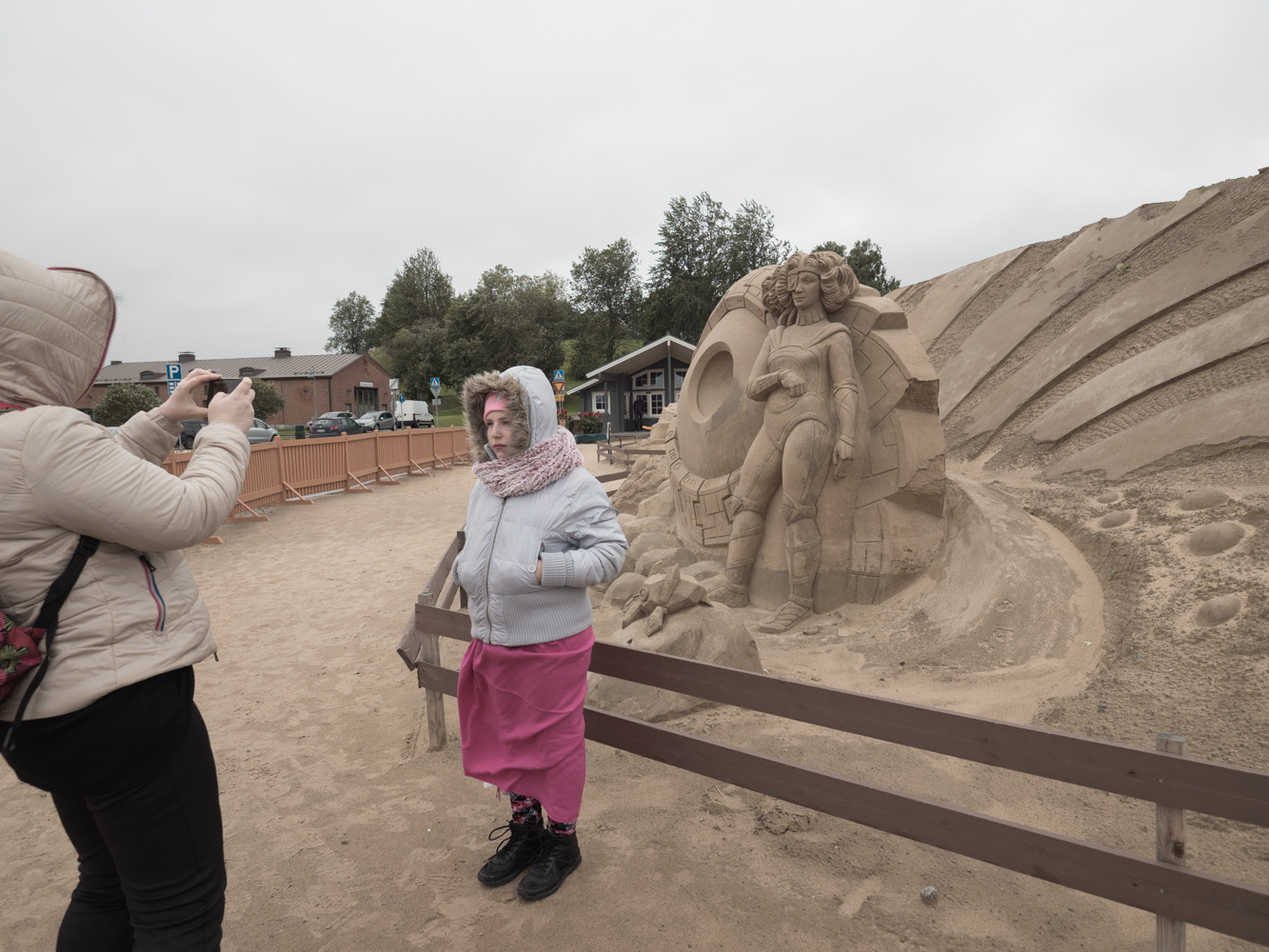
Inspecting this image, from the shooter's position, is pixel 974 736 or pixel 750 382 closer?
pixel 974 736

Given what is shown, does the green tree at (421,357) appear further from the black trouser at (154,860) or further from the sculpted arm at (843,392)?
the black trouser at (154,860)

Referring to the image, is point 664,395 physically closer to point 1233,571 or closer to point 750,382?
point 750,382

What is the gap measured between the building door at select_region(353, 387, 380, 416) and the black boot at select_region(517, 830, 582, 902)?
39277 millimetres

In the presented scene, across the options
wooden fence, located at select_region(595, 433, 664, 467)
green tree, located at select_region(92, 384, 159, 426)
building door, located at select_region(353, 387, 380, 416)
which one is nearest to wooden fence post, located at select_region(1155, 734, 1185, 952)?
wooden fence, located at select_region(595, 433, 664, 467)

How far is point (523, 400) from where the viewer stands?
8.15ft

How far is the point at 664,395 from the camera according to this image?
25766mm

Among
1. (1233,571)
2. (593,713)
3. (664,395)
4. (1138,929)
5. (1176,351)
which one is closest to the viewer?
(1138,929)

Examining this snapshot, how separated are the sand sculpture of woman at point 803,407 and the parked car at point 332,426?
2618 centimetres

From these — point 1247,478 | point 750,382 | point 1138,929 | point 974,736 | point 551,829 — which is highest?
point 750,382

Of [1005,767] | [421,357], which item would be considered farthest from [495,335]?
[1005,767]

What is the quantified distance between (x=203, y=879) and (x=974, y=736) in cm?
209

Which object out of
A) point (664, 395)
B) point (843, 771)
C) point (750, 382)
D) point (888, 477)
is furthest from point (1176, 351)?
point (664, 395)

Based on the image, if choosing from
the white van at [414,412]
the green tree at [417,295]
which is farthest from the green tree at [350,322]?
the white van at [414,412]

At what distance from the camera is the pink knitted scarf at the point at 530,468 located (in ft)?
7.98
